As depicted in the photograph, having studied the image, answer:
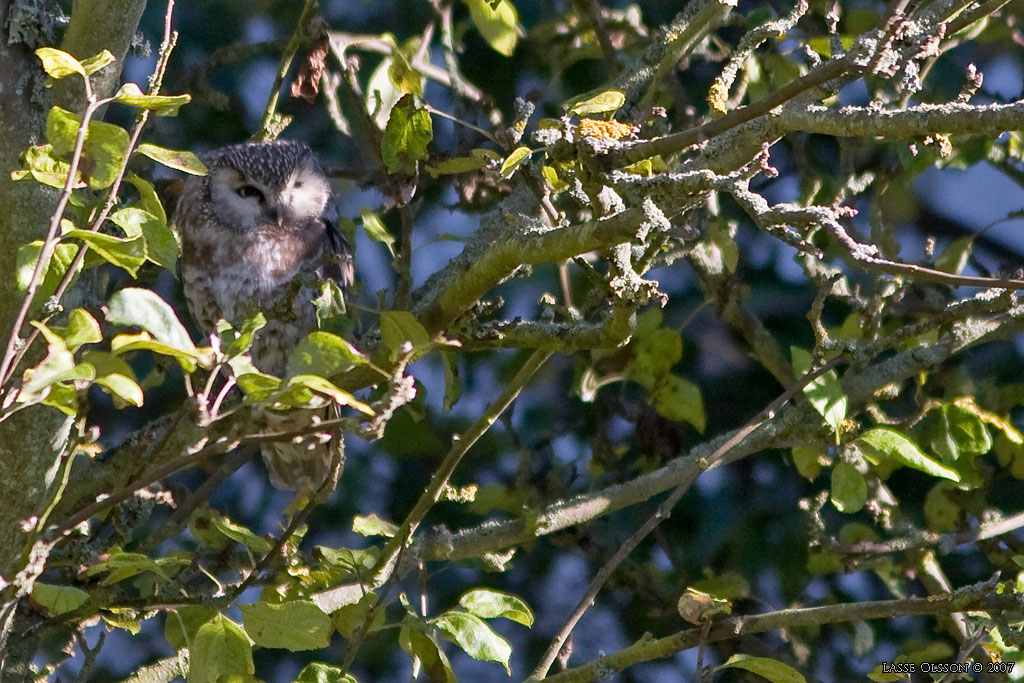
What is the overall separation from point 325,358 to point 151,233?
0.36 metres

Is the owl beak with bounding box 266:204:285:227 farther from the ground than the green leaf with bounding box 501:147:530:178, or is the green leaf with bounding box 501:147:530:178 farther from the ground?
the green leaf with bounding box 501:147:530:178

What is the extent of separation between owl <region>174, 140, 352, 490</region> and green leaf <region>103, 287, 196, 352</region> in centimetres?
182

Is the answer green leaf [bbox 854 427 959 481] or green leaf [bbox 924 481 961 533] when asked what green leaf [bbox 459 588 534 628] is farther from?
green leaf [bbox 924 481 961 533]

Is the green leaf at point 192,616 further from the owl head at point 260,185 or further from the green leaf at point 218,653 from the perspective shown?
the owl head at point 260,185

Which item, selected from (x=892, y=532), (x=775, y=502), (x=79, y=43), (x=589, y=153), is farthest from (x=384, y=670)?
(x=589, y=153)

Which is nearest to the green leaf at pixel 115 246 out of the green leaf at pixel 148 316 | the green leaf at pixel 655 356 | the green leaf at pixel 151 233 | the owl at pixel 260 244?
the green leaf at pixel 151 233

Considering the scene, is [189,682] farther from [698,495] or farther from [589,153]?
[698,495]

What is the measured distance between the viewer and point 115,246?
142 cm

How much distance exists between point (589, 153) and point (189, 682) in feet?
2.99

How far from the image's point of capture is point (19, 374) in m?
1.88

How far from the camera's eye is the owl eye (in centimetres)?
324

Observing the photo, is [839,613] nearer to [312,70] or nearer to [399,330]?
[399,330]

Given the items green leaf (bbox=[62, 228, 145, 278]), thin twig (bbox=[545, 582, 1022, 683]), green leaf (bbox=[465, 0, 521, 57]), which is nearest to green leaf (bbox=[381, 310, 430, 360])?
green leaf (bbox=[62, 228, 145, 278])

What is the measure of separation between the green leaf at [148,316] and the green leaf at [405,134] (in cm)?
73
